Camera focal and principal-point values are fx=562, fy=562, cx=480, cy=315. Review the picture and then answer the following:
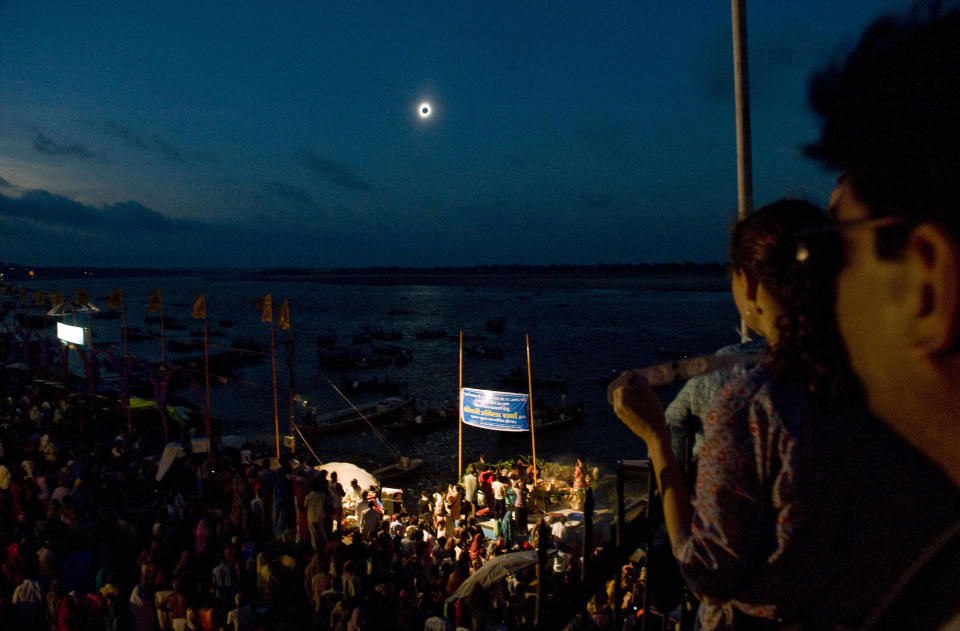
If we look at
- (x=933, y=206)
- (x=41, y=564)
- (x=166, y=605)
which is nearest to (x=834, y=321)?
(x=933, y=206)

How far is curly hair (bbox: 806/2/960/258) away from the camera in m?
0.89

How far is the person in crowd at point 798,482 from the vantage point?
1071 millimetres

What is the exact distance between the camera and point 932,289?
89 centimetres

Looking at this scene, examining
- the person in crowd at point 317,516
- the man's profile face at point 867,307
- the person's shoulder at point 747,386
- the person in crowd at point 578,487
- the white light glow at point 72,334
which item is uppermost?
the man's profile face at point 867,307

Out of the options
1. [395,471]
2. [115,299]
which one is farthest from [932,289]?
[115,299]

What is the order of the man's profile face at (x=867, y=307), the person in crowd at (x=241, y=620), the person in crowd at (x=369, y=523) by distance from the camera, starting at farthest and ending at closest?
1. the person in crowd at (x=369, y=523)
2. the person in crowd at (x=241, y=620)
3. the man's profile face at (x=867, y=307)

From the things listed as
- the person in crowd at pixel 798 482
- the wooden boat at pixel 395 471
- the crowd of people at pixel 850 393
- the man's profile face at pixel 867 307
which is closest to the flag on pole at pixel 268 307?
the wooden boat at pixel 395 471

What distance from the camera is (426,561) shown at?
917 cm

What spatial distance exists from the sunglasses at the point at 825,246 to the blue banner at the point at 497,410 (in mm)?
13081

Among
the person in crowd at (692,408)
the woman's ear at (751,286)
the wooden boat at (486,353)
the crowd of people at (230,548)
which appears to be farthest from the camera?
the wooden boat at (486,353)

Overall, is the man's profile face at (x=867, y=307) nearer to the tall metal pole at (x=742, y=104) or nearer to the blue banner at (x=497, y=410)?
the tall metal pole at (x=742, y=104)

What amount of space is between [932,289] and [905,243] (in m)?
0.09

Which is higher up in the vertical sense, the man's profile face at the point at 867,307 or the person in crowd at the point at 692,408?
the man's profile face at the point at 867,307

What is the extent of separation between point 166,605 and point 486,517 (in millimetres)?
6762
